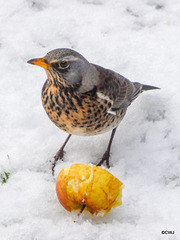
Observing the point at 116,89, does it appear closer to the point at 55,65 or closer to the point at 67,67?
the point at 67,67

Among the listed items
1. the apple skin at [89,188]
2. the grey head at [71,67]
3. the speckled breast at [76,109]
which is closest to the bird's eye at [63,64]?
the grey head at [71,67]

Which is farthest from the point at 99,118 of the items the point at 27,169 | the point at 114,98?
the point at 27,169

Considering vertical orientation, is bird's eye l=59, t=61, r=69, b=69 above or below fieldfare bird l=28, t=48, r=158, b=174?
above

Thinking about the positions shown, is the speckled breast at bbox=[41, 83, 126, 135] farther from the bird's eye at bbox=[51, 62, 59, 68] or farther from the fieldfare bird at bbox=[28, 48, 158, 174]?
the bird's eye at bbox=[51, 62, 59, 68]

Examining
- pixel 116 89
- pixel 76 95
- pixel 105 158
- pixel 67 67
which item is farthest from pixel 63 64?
pixel 105 158

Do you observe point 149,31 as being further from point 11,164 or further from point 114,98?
point 11,164

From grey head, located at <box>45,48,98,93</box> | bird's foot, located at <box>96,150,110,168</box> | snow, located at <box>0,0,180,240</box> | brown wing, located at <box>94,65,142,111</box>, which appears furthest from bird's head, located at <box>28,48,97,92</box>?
snow, located at <box>0,0,180,240</box>
